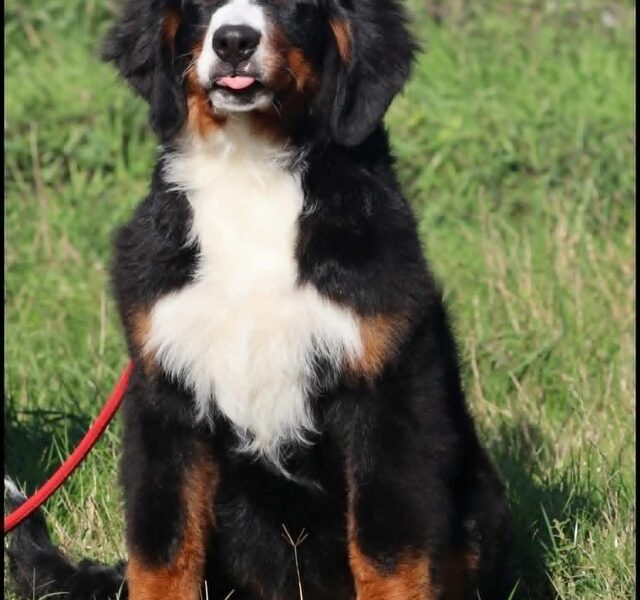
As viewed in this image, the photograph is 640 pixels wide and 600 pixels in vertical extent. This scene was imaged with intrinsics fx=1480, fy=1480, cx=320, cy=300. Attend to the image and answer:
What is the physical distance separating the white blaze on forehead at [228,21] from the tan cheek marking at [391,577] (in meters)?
1.17

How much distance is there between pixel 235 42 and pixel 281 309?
0.70 m

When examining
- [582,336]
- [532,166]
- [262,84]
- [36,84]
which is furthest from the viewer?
[36,84]

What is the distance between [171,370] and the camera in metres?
3.90

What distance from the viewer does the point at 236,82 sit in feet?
12.5

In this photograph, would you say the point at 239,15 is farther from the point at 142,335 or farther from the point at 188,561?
the point at 188,561

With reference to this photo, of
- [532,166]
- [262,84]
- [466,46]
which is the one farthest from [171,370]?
[466,46]

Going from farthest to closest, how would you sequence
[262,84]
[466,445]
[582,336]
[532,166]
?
1. [532,166]
2. [582,336]
3. [466,445]
4. [262,84]

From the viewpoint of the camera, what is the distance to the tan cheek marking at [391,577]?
12.8 feet

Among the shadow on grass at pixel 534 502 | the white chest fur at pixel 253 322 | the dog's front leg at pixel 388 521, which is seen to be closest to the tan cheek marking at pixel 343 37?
the white chest fur at pixel 253 322

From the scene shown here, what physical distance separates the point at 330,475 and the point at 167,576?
513 millimetres

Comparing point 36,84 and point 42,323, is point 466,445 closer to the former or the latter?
point 42,323

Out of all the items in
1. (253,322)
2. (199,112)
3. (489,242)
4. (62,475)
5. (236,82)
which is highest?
(236,82)

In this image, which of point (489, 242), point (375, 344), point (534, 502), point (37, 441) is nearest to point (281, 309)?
point (375, 344)

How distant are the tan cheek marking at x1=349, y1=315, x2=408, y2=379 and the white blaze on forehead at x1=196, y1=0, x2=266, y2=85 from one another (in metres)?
0.77
